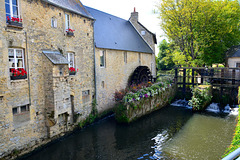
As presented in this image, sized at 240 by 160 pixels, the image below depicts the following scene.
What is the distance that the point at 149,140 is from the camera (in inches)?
345

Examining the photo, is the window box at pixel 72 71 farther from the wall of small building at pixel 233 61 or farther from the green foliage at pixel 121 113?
the wall of small building at pixel 233 61

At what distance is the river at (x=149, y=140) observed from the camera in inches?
288

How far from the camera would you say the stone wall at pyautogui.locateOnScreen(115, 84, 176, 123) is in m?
10.6

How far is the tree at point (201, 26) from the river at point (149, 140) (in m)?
8.99

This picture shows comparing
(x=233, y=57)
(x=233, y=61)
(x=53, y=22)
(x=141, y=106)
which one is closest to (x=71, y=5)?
(x=53, y=22)

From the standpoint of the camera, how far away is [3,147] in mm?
6242

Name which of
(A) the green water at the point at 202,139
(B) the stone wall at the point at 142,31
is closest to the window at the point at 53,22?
(A) the green water at the point at 202,139

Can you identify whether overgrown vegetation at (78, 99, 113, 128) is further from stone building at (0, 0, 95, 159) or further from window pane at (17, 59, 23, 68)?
window pane at (17, 59, 23, 68)

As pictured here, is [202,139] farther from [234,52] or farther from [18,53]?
[234,52]

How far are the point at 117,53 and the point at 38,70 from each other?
688 cm

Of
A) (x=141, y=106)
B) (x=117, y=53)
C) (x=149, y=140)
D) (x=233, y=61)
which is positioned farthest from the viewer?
(x=233, y=61)

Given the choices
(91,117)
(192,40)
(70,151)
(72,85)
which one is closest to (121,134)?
(91,117)

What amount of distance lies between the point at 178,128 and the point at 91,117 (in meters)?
4.87

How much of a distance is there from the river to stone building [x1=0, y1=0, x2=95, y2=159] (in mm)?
900
